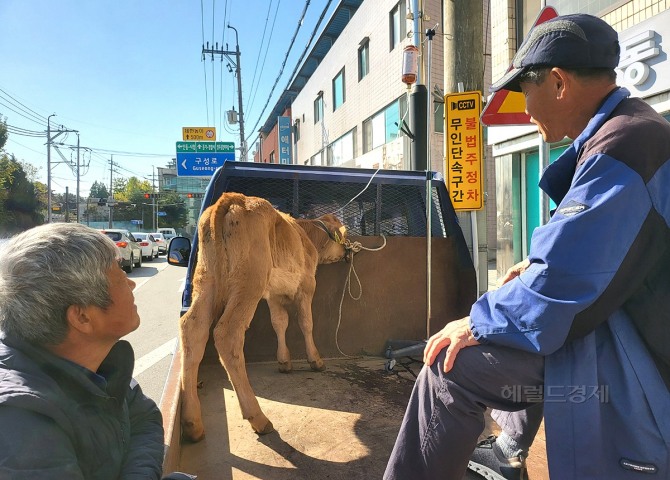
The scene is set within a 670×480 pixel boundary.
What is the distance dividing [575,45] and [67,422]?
182cm

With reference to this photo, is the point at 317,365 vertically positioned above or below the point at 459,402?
below

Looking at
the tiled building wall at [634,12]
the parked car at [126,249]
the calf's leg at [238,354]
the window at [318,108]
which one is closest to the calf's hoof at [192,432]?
the calf's leg at [238,354]

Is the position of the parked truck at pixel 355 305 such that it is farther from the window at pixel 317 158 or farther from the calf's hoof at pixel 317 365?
the window at pixel 317 158

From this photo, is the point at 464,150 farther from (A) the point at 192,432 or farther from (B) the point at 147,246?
(B) the point at 147,246

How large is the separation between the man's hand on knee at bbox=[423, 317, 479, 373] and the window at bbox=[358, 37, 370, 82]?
54.4 feet

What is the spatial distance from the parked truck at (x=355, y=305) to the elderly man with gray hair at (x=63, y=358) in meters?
1.19

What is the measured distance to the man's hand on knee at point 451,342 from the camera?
1.42 metres

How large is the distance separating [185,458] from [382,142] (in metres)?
14.5

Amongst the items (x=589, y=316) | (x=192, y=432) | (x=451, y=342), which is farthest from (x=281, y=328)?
(x=589, y=316)

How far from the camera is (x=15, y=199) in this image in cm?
3025

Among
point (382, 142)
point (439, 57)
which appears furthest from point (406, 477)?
point (382, 142)

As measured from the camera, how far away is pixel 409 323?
145 inches

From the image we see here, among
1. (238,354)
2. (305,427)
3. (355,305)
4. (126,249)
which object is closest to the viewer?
(305,427)

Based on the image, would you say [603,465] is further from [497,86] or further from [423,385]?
[497,86]
